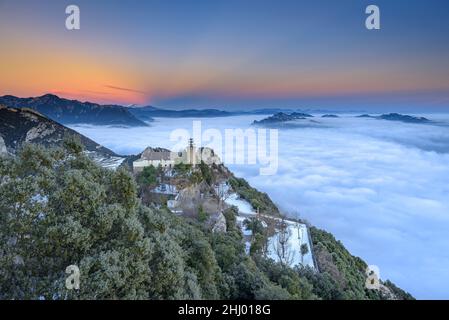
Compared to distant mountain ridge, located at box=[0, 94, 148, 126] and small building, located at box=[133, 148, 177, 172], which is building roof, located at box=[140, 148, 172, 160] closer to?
small building, located at box=[133, 148, 177, 172]

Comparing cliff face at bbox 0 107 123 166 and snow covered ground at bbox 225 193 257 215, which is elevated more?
cliff face at bbox 0 107 123 166

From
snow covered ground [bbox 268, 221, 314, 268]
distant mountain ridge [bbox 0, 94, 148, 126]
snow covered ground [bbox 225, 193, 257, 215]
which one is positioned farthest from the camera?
snow covered ground [bbox 225, 193, 257, 215]

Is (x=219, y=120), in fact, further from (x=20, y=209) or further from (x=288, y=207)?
(x=288, y=207)

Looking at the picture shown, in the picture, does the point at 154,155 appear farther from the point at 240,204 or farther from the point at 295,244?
the point at 295,244

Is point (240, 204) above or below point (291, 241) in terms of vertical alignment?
above

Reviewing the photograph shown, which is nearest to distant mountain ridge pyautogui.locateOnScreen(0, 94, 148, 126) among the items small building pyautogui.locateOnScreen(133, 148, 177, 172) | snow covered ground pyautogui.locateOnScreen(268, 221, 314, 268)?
small building pyautogui.locateOnScreen(133, 148, 177, 172)

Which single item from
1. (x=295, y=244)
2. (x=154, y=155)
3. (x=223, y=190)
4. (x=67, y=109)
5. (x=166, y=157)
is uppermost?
(x=67, y=109)

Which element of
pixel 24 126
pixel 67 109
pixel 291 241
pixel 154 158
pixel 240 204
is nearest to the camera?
pixel 24 126

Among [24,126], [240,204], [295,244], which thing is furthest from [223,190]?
[24,126]

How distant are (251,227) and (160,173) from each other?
429 inches

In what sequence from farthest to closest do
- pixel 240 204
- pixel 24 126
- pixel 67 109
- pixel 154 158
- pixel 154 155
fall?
pixel 154 155
pixel 154 158
pixel 240 204
pixel 67 109
pixel 24 126

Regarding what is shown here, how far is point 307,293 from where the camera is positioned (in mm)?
8023

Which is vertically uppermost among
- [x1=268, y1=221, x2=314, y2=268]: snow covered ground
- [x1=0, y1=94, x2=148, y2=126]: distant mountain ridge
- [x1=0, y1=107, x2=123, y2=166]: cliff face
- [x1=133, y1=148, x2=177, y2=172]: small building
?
[x1=0, y1=94, x2=148, y2=126]: distant mountain ridge

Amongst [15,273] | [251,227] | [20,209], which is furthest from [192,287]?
[251,227]
